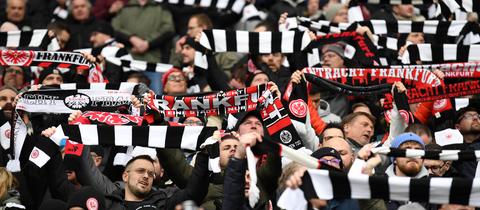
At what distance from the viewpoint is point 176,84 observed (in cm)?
1468

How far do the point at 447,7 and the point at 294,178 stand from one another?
242 inches

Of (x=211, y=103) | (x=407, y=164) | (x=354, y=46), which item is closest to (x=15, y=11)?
(x=354, y=46)

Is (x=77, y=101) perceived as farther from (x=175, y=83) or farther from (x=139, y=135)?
(x=175, y=83)

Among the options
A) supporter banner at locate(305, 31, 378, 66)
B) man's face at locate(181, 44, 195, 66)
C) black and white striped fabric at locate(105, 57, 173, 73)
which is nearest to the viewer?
supporter banner at locate(305, 31, 378, 66)

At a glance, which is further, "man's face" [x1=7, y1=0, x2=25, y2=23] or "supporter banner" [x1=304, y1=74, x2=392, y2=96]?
"man's face" [x1=7, y1=0, x2=25, y2=23]

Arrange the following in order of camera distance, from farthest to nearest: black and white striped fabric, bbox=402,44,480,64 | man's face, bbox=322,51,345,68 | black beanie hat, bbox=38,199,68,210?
1. man's face, bbox=322,51,345,68
2. black and white striped fabric, bbox=402,44,480,64
3. black beanie hat, bbox=38,199,68,210

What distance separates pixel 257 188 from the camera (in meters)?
10.3

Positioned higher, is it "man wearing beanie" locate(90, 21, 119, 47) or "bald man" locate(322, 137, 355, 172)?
"man wearing beanie" locate(90, 21, 119, 47)

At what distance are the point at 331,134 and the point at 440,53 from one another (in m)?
2.52

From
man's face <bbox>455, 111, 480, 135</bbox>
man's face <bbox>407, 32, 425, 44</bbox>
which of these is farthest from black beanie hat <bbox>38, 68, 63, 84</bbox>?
man's face <bbox>455, 111, 480, 135</bbox>

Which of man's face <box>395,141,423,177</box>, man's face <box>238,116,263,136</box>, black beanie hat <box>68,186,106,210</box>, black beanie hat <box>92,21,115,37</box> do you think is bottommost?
black beanie hat <box>68,186,106,210</box>

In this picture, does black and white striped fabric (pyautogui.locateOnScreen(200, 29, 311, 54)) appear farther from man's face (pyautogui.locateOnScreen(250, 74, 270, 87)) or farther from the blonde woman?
the blonde woman

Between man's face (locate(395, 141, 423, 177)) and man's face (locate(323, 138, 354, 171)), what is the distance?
2.02 feet

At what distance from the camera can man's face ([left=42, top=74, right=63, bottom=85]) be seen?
14666 millimetres
